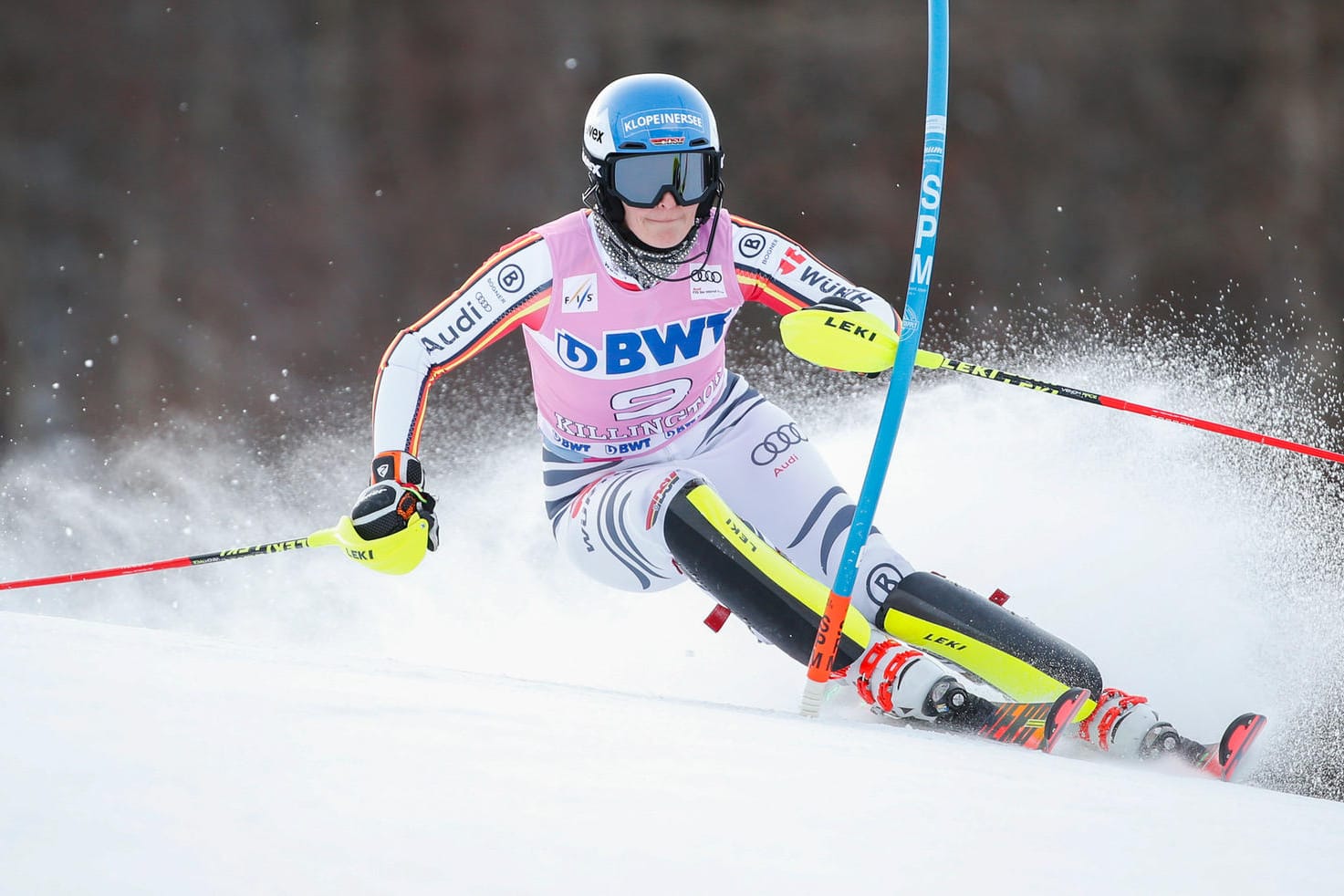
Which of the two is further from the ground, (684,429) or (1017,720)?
(684,429)

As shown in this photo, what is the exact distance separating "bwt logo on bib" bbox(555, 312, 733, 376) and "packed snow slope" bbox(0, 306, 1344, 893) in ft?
2.17

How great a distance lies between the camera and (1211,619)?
2953 millimetres

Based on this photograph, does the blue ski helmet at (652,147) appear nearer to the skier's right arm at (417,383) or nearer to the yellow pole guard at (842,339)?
the skier's right arm at (417,383)

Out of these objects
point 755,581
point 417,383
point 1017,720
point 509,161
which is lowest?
point 1017,720

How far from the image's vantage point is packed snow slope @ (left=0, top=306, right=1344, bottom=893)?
2.82 ft

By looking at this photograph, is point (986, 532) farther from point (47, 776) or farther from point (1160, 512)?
point (47, 776)

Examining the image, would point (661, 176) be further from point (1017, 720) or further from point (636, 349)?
point (1017, 720)

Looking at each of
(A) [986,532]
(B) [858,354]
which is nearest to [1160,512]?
Answer: (A) [986,532]

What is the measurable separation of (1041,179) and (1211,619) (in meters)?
3.55

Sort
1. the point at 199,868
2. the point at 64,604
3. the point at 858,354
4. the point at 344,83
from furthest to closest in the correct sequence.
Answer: the point at 344,83, the point at 64,604, the point at 858,354, the point at 199,868

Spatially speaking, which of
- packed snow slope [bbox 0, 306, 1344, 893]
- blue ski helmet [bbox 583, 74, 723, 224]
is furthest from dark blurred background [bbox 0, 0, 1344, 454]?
blue ski helmet [bbox 583, 74, 723, 224]

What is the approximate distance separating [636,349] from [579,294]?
0.53 feet

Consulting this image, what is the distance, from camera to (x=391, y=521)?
2.05 m

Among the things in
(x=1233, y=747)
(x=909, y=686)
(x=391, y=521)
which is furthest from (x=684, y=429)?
(x=1233, y=747)
